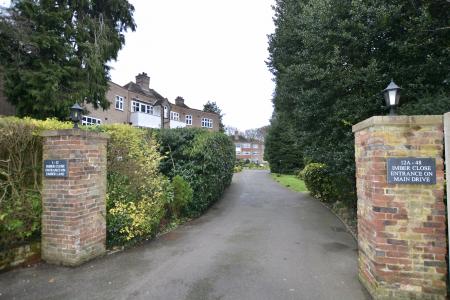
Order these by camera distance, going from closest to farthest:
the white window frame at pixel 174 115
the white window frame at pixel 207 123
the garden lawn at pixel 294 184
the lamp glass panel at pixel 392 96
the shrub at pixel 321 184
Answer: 1. the lamp glass panel at pixel 392 96
2. the shrub at pixel 321 184
3. the garden lawn at pixel 294 184
4. the white window frame at pixel 174 115
5. the white window frame at pixel 207 123

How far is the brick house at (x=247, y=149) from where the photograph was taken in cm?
7588

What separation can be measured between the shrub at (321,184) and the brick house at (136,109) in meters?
9.45

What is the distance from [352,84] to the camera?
6.90 m

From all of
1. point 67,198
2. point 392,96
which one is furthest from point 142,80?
point 392,96

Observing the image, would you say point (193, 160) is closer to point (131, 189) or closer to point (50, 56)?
point (131, 189)

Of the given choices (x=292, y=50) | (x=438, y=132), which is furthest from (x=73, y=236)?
(x=292, y=50)

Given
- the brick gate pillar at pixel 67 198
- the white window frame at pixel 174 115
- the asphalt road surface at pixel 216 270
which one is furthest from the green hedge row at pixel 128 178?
the white window frame at pixel 174 115

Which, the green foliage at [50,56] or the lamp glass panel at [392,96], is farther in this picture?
the green foliage at [50,56]

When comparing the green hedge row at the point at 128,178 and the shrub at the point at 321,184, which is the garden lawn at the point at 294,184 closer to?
the shrub at the point at 321,184

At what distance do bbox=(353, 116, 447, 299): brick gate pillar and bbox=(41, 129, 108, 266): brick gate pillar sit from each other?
15.3 feet

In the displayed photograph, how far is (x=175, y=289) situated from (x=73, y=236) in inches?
83.0

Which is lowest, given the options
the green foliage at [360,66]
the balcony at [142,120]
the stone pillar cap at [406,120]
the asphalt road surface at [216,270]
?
the asphalt road surface at [216,270]

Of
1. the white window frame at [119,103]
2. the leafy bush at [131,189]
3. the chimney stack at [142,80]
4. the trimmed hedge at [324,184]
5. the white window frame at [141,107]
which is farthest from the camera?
the chimney stack at [142,80]

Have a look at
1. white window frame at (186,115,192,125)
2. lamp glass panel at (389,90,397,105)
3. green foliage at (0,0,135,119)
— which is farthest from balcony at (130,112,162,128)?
lamp glass panel at (389,90,397,105)
